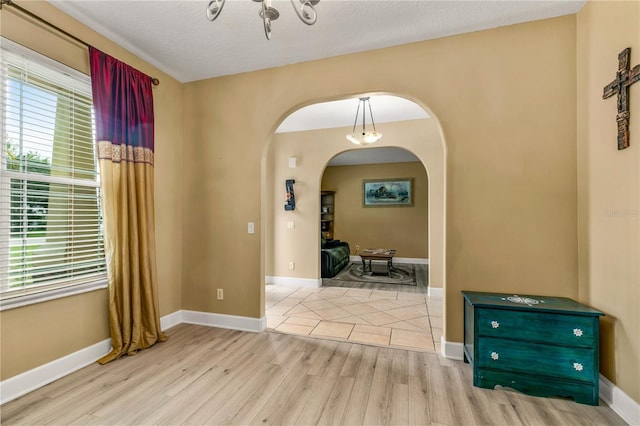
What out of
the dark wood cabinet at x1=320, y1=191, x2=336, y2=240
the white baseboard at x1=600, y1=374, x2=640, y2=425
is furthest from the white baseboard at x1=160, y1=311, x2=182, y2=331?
the dark wood cabinet at x1=320, y1=191, x2=336, y2=240

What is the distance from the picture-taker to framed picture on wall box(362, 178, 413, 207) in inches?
307

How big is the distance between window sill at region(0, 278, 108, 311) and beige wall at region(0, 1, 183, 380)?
0.04m

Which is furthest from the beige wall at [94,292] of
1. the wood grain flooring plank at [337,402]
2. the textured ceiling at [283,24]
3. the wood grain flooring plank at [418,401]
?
the wood grain flooring plank at [418,401]

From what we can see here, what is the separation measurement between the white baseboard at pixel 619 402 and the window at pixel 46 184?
152 inches

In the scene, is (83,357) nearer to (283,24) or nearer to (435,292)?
(283,24)

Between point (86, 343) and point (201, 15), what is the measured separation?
2853 mm

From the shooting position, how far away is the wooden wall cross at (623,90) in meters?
1.70

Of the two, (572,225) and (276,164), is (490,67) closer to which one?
(572,225)

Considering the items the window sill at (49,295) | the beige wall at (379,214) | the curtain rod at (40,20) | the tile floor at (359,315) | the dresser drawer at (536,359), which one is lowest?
the tile floor at (359,315)

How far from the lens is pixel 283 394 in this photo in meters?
1.95

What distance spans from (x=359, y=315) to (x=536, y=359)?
77.4 inches

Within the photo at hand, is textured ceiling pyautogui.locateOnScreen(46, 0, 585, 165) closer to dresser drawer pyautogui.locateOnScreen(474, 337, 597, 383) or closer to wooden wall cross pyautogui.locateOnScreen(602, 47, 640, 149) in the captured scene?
wooden wall cross pyautogui.locateOnScreen(602, 47, 640, 149)

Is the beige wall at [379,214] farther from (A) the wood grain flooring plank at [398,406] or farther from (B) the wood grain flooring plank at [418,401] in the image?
(A) the wood grain flooring plank at [398,406]

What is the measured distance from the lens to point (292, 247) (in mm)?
5285
